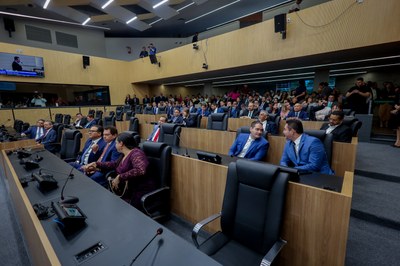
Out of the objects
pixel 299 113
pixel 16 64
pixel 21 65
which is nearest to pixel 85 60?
pixel 21 65

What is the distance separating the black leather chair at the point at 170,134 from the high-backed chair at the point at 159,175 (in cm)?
114

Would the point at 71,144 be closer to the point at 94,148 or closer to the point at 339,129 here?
the point at 94,148

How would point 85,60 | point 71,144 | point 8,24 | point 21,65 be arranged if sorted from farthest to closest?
point 85,60
point 8,24
point 21,65
point 71,144

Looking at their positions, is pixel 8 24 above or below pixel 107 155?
above

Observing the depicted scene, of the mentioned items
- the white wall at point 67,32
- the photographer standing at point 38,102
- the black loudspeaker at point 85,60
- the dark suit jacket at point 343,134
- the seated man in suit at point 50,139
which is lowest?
the seated man in suit at point 50,139

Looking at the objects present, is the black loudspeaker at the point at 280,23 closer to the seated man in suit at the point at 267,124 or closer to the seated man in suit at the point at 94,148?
the seated man in suit at the point at 267,124

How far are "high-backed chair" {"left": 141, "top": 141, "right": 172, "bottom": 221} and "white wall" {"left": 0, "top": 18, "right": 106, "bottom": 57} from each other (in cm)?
1056

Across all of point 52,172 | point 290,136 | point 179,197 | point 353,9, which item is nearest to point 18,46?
point 52,172

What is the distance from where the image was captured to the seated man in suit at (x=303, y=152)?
5.98 ft

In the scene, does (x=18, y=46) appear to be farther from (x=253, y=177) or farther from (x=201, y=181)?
(x=253, y=177)

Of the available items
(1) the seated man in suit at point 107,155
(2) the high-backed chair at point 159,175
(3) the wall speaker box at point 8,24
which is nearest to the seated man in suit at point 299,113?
(2) the high-backed chair at point 159,175

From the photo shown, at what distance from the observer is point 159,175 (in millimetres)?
1949

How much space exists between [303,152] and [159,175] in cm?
143

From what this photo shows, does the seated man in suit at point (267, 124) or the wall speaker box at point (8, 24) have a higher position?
the wall speaker box at point (8, 24)
